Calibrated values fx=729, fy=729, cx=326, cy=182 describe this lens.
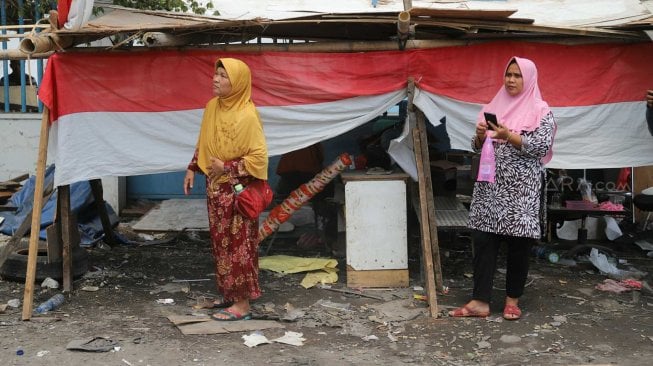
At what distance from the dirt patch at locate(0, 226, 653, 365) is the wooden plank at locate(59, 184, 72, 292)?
0.48 ft

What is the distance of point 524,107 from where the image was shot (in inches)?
199

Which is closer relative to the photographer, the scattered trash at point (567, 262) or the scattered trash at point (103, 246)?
the scattered trash at point (567, 262)

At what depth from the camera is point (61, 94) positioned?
18.0 feet

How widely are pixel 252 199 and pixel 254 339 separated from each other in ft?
3.12

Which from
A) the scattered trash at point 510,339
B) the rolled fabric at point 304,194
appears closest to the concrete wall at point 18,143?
the rolled fabric at point 304,194

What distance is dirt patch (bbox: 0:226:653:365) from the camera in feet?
15.3

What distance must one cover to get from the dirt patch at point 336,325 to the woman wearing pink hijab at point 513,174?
0.46m

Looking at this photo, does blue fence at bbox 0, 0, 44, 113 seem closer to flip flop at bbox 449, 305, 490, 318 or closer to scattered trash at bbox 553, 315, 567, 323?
flip flop at bbox 449, 305, 490, 318

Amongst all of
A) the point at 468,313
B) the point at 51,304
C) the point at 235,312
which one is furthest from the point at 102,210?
the point at 468,313

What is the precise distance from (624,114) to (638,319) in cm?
159

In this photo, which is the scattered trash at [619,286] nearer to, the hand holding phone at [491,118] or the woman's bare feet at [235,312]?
the hand holding phone at [491,118]

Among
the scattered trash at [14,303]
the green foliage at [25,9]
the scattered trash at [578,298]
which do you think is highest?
the green foliage at [25,9]

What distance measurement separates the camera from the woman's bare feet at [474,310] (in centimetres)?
536

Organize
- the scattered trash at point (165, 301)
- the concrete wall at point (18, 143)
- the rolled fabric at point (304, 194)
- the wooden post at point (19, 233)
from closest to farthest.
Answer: the scattered trash at point (165, 301) < the wooden post at point (19, 233) < the rolled fabric at point (304, 194) < the concrete wall at point (18, 143)
